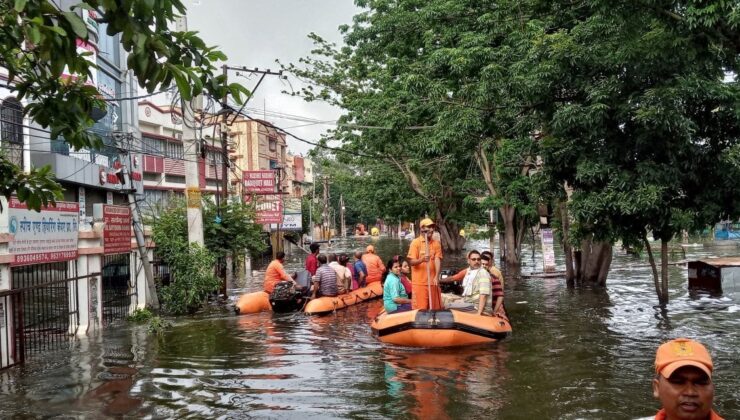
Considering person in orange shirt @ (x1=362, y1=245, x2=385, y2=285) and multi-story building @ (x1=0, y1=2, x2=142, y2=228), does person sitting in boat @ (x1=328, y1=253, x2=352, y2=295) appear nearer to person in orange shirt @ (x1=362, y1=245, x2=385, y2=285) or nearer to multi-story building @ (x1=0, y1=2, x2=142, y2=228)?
person in orange shirt @ (x1=362, y1=245, x2=385, y2=285)

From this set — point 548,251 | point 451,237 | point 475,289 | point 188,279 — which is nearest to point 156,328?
point 188,279

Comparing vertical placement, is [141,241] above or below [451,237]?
above

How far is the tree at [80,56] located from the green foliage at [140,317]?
10745 millimetres

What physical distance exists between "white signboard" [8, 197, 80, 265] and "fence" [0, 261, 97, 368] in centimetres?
44

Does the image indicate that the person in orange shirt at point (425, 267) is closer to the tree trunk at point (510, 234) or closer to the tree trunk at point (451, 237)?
the tree trunk at point (510, 234)

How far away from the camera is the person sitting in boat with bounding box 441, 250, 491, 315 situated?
38.1 ft

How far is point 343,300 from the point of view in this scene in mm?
17094

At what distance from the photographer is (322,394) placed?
28.2ft

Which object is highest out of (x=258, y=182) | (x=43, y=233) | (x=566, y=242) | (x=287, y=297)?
(x=258, y=182)

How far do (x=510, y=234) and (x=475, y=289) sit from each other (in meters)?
17.1

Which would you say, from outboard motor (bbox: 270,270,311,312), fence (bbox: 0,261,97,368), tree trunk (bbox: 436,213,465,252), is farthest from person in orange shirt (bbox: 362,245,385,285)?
tree trunk (bbox: 436,213,465,252)

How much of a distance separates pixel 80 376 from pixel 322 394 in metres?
3.79

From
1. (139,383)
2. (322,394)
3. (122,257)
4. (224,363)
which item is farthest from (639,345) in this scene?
(122,257)

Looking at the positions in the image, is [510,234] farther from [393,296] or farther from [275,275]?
[393,296]
